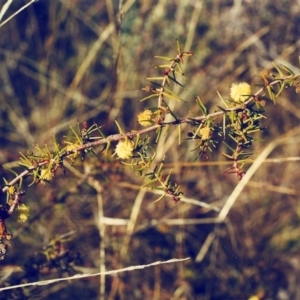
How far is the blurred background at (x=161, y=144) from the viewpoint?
174cm

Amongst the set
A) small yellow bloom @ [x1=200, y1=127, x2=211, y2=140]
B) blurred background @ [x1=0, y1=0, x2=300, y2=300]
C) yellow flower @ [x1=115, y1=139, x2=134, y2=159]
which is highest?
small yellow bloom @ [x1=200, y1=127, x2=211, y2=140]

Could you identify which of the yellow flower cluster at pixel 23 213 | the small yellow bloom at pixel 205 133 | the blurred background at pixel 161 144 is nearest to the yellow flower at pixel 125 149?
the small yellow bloom at pixel 205 133

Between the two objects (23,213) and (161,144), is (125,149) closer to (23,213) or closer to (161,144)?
(23,213)

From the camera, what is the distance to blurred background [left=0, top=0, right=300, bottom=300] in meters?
1.74

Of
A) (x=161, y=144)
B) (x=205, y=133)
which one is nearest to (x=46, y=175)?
(x=205, y=133)

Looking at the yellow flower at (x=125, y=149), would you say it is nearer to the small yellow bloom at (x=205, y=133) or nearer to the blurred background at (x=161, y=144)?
the small yellow bloom at (x=205, y=133)

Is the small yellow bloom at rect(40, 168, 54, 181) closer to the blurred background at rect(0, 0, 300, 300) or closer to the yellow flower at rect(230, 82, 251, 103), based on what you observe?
the yellow flower at rect(230, 82, 251, 103)

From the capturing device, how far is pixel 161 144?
5.80ft

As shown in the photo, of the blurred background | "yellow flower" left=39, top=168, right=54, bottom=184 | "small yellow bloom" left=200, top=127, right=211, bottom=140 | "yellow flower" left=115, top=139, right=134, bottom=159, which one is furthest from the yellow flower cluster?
the blurred background

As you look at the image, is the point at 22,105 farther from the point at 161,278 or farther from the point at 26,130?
the point at 161,278

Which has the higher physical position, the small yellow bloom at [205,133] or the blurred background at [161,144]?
the small yellow bloom at [205,133]

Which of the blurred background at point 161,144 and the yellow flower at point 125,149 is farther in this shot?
the blurred background at point 161,144

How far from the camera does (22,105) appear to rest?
83.2 inches

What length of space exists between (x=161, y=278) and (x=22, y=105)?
3.50 feet
